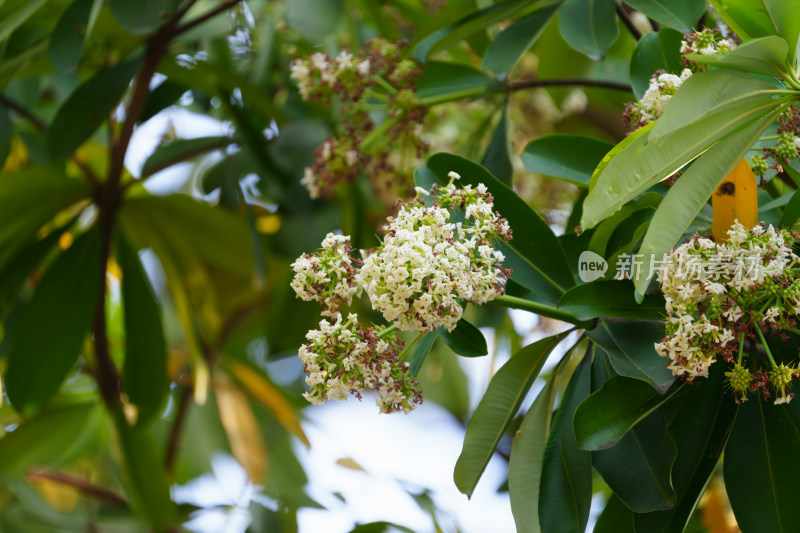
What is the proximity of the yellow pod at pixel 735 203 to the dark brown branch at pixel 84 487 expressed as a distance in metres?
1.49

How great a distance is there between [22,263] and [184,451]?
3.09 ft

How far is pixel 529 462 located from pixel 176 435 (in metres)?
1.21

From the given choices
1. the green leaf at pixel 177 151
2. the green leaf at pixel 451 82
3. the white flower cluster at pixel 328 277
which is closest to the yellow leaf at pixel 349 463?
the green leaf at pixel 177 151

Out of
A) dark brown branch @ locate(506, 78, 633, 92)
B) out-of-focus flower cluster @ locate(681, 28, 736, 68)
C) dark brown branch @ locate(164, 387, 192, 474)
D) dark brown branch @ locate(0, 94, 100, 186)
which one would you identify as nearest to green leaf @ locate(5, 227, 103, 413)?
dark brown branch @ locate(0, 94, 100, 186)

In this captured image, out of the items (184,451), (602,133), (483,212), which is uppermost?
(483,212)

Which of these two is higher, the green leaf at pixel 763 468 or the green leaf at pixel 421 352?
the green leaf at pixel 421 352

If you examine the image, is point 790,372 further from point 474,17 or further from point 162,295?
point 162,295

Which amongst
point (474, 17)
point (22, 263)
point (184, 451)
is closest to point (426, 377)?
point (184, 451)

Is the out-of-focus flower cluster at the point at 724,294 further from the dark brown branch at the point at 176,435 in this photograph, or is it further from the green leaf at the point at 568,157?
the dark brown branch at the point at 176,435

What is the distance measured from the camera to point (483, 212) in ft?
2.33

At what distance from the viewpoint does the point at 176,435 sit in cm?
187

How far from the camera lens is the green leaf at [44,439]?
65.4 inches

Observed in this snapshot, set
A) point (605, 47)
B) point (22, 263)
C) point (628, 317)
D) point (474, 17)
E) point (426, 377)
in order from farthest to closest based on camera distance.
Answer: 1. point (426, 377)
2. point (22, 263)
3. point (474, 17)
4. point (605, 47)
5. point (628, 317)

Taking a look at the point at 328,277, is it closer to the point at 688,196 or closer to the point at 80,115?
the point at 688,196
